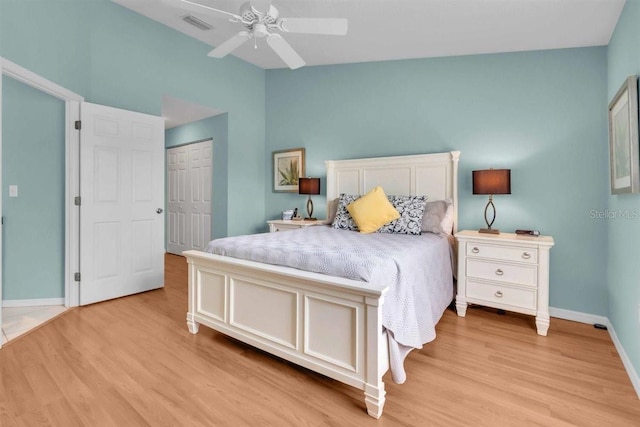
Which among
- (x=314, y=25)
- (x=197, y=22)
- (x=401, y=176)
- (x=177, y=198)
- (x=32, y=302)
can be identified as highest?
(x=197, y=22)

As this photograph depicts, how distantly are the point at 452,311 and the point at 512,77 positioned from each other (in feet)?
7.63

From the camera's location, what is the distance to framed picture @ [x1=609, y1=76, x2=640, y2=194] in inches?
75.3

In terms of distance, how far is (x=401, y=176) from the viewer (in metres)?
3.70

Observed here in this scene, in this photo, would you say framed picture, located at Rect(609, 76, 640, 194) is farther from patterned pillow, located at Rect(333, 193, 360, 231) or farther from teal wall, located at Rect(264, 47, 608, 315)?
patterned pillow, located at Rect(333, 193, 360, 231)

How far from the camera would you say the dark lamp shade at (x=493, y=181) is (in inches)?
115

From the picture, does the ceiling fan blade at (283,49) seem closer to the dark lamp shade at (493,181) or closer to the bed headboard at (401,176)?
the bed headboard at (401,176)

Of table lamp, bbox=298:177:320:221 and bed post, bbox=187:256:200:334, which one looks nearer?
bed post, bbox=187:256:200:334

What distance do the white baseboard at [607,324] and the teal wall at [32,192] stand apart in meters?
4.58

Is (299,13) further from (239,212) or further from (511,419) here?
(511,419)

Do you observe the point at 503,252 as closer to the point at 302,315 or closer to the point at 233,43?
the point at 302,315

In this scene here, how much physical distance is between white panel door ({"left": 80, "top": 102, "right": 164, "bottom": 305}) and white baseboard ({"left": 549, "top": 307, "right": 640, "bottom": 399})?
4140 millimetres

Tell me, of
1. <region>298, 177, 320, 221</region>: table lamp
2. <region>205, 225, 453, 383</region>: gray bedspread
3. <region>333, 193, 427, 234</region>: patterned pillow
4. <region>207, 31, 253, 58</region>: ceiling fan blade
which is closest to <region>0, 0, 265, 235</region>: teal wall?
<region>298, 177, 320, 221</region>: table lamp

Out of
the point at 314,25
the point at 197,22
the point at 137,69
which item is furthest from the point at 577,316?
the point at 137,69

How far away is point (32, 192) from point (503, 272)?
4.40 meters
